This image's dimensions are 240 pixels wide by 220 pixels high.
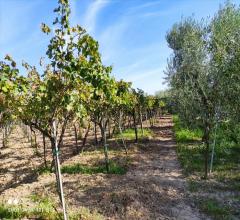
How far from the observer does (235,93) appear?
1608 centimetres

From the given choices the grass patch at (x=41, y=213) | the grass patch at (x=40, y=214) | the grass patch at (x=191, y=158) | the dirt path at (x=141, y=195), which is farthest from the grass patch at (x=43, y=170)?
the grass patch at (x=191, y=158)

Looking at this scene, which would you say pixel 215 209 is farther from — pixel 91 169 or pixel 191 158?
pixel 191 158

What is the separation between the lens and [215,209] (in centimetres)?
1163

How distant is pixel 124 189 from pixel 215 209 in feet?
12.0

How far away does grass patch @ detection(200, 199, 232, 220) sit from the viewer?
36.7 ft

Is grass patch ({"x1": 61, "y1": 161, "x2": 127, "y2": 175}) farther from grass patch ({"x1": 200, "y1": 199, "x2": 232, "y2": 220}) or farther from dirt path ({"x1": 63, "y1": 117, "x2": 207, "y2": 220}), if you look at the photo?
grass patch ({"x1": 200, "y1": 199, "x2": 232, "y2": 220})

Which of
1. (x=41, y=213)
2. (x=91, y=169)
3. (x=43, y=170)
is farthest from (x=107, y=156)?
(x=41, y=213)

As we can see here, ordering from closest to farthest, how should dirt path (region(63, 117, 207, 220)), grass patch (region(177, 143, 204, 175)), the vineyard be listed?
1. the vineyard
2. dirt path (region(63, 117, 207, 220))
3. grass patch (region(177, 143, 204, 175))

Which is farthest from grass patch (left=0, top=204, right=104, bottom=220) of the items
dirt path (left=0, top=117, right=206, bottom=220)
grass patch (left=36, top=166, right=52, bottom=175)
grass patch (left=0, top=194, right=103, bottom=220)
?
grass patch (left=36, top=166, right=52, bottom=175)

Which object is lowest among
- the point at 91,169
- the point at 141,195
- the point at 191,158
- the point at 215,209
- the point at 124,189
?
the point at 215,209

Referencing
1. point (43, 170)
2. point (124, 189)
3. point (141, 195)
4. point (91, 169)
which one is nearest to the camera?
point (141, 195)

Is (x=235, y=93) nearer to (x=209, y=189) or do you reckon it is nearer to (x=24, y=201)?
(x=209, y=189)

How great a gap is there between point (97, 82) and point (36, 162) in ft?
43.6

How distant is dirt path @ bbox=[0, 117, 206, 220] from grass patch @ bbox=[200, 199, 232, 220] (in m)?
0.38
